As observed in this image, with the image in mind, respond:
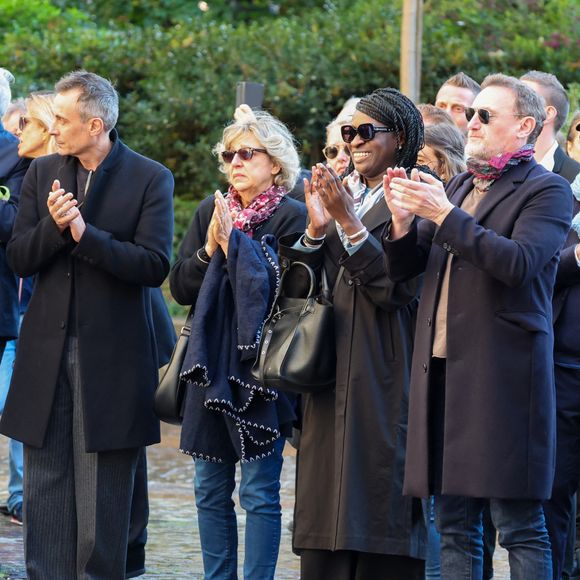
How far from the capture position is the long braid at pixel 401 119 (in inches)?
212

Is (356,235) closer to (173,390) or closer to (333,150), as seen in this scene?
(173,390)

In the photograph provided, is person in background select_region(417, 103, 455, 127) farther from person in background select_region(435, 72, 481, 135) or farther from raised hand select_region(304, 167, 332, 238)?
raised hand select_region(304, 167, 332, 238)

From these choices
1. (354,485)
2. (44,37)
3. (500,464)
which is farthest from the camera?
(44,37)

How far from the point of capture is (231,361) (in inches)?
222

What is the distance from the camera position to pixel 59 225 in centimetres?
556

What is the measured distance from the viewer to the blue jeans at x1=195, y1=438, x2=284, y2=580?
5785 millimetres

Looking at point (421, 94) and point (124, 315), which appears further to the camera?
point (421, 94)

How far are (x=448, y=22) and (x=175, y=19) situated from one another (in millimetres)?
5503

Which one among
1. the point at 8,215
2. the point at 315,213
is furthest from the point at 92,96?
the point at 315,213

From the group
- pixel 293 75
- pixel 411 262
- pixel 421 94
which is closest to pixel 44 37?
pixel 293 75

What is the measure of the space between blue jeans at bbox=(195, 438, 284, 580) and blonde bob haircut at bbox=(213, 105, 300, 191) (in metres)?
1.17

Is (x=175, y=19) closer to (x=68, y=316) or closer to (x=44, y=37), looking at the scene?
(x=44, y=37)

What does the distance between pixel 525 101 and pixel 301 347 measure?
126 cm

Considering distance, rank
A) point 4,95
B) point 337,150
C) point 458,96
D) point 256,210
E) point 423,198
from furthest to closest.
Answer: point 458,96
point 337,150
point 4,95
point 256,210
point 423,198
